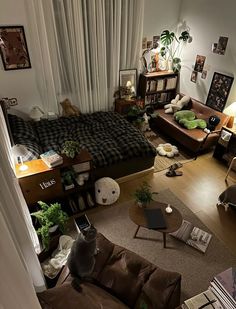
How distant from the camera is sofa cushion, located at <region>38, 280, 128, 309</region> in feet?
4.66

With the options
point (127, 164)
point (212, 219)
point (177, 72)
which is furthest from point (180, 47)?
point (212, 219)

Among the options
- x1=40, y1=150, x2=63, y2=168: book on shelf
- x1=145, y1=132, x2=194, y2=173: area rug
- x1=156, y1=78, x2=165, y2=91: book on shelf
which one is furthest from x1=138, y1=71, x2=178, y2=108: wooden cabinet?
x1=40, y1=150, x2=63, y2=168: book on shelf

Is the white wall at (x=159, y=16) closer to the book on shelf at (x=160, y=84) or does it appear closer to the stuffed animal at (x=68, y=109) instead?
the book on shelf at (x=160, y=84)

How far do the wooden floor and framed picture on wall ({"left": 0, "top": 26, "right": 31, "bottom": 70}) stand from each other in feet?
7.49

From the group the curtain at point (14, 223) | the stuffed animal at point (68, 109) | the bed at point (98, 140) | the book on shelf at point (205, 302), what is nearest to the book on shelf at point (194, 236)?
the book on shelf at point (205, 302)

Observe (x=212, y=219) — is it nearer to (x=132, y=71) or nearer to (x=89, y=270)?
(x=89, y=270)

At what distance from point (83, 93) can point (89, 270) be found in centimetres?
298

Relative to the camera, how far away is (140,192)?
8.09 feet

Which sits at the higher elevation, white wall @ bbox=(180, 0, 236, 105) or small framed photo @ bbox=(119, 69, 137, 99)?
white wall @ bbox=(180, 0, 236, 105)

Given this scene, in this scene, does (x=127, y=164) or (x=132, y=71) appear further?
(x=132, y=71)

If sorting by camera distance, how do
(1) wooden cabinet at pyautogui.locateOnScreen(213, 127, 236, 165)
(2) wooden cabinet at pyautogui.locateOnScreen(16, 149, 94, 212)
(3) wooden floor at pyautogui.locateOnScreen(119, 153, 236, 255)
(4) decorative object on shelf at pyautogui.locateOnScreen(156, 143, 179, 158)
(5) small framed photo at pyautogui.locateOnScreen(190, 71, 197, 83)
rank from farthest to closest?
(5) small framed photo at pyautogui.locateOnScreen(190, 71, 197, 83), (4) decorative object on shelf at pyautogui.locateOnScreen(156, 143, 179, 158), (1) wooden cabinet at pyautogui.locateOnScreen(213, 127, 236, 165), (3) wooden floor at pyautogui.locateOnScreen(119, 153, 236, 255), (2) wooden cabinet at pyautogui.locateOnScreen(16, 149, 94, 212)

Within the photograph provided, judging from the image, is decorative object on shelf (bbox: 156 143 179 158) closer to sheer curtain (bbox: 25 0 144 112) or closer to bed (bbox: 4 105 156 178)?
bed (bbox: 4 105 156 178)

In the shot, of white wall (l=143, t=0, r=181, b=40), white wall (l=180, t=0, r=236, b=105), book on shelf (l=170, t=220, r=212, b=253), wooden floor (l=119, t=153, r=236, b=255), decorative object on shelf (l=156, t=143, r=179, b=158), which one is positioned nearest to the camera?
book on shelf (l=170, t=220, r=212, b=253)

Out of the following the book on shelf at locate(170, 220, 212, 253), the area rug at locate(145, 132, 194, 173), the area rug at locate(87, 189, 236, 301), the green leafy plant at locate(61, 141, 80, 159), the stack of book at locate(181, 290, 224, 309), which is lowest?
the area rug at locate(87, 189, 236, 301)
